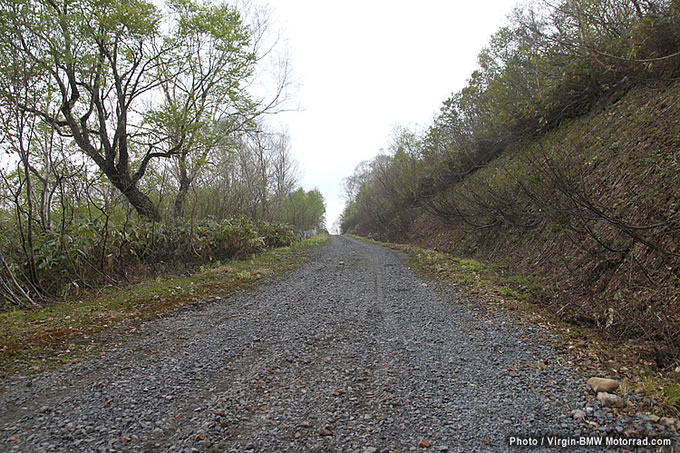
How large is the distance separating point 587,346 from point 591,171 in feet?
16.3

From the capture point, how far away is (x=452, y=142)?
17.3 m

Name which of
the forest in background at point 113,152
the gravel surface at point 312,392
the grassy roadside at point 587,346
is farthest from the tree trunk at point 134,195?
the grassy roadside at point 587,346

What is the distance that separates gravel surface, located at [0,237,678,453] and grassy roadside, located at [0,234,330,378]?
0.38 meters

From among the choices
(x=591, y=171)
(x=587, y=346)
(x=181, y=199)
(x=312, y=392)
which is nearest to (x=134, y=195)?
(x=181, y=199)

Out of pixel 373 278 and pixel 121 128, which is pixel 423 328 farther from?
pixel 121 128

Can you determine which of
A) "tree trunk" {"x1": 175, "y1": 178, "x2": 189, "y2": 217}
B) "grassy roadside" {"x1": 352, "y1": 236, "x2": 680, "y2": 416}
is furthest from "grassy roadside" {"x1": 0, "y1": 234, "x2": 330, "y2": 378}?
"grassy roadside" {"x1": 352, "y1": 236, "x2": 680, "y2": 416}

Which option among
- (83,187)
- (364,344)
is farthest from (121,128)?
(364,344)

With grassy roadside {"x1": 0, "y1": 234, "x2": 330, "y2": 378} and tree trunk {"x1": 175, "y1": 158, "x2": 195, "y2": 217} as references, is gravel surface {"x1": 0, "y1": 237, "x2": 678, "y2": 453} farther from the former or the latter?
tree trunk {"x1": 175, "y1": 158, "x2": 195, "y2": 217}

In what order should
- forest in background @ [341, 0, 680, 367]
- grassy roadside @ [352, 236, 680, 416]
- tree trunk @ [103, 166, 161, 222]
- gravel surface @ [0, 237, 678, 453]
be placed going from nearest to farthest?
gravel surface @ [0, 237, 678, 453], grassy roadside @ [352, 236, 680, 416], forest in background @ [341, 0, 680, 367], tree trunk @ [103, 166, 161, 222]

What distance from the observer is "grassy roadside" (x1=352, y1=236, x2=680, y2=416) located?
2.38 metres

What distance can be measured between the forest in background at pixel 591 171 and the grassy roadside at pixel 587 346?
0.59 feet

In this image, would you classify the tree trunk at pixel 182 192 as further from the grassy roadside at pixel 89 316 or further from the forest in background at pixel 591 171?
the forest in background at pixel 591 171

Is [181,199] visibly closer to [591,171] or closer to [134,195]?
[134,195]

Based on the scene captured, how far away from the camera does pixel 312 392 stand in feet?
8.54
